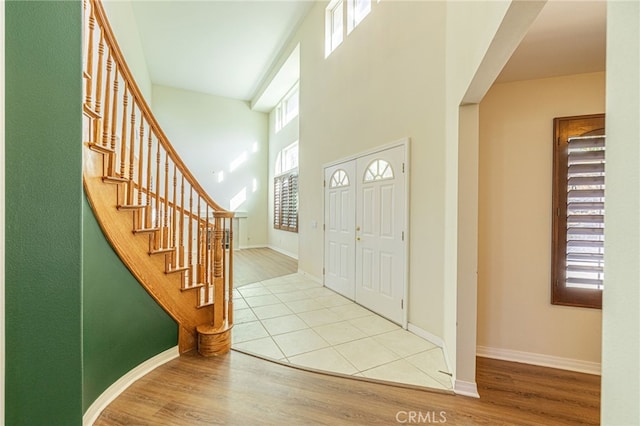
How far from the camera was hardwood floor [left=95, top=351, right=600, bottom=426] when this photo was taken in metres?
1.65

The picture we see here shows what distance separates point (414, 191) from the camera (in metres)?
2.83

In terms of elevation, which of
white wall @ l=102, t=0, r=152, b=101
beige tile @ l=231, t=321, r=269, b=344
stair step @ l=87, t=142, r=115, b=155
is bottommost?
beige tile @ l=231, t=321, r=269, b=344

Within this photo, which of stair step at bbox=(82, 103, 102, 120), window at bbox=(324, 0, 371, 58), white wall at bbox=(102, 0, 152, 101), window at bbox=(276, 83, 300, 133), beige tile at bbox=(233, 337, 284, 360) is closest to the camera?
stair step at bbox=(82, 103, 102, 120)

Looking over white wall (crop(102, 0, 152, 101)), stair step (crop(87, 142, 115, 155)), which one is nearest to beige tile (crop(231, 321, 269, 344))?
stair step (crop(87, 142, 115, 155))

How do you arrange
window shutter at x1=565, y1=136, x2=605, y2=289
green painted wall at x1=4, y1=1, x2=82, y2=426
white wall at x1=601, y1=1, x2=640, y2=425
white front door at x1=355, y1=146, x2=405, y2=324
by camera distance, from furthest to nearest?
1. white front door at x1=355, y1=146, x2=405, y2=324
2. window shutter at x1=565, y1=136, x2=605, y2=289
3. green painted wall at x1=4, y1=1, x2=82, y2=426
4. white wall at x1=601, y1=1, x2=640, y2=425

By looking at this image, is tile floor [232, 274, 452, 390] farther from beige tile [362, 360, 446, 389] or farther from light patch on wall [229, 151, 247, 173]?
light patch on wall [229, 151, 247, 173]

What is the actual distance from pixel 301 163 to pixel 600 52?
13.8 feet

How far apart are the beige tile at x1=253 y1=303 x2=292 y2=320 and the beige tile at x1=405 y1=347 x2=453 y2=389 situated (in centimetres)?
160

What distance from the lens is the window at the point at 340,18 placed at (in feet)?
12.5

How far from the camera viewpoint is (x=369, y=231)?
3469mm

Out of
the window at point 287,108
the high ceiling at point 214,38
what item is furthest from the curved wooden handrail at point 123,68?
the window at point 287,108

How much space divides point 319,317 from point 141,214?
2.21 m

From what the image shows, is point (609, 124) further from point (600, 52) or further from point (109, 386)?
point (109, 386)

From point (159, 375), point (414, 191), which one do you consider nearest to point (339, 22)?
point (414, 191)
